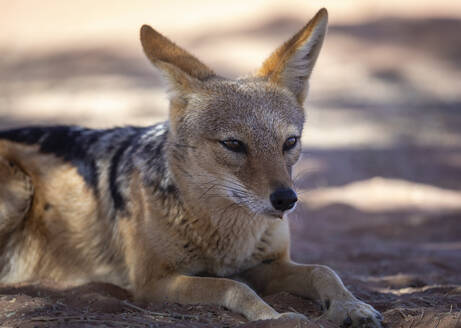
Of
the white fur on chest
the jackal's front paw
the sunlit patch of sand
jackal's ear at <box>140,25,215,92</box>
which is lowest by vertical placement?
the sunlit patch of sand

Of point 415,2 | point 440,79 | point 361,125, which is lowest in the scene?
point 361,125

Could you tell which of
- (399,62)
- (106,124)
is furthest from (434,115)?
(106,124)

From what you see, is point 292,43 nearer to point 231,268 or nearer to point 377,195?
point 231,268

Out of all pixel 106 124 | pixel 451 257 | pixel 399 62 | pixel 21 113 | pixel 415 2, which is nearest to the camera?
pixel 451 257

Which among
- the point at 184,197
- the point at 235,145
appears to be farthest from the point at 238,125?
the point at 184,197

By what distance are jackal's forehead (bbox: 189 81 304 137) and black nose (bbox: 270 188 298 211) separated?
558 mm

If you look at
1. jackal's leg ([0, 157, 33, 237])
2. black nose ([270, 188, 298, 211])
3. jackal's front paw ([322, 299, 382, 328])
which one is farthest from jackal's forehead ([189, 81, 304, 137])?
jackal's leg ([0, 157, 33, 237])

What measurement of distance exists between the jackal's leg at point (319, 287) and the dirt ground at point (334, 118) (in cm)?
14

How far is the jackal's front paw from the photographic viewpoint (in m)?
4.04

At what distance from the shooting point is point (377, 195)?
9375mm

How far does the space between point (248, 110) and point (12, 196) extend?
2272mm

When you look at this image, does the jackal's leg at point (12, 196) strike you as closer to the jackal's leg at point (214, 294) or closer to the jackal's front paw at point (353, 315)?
the jackal's leg at point (214, 294)

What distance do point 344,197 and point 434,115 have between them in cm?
555

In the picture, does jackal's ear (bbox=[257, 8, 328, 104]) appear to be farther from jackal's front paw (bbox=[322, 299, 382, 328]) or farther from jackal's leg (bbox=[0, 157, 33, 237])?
jackal's leg (bbox=[0, 157, 33, 237])
